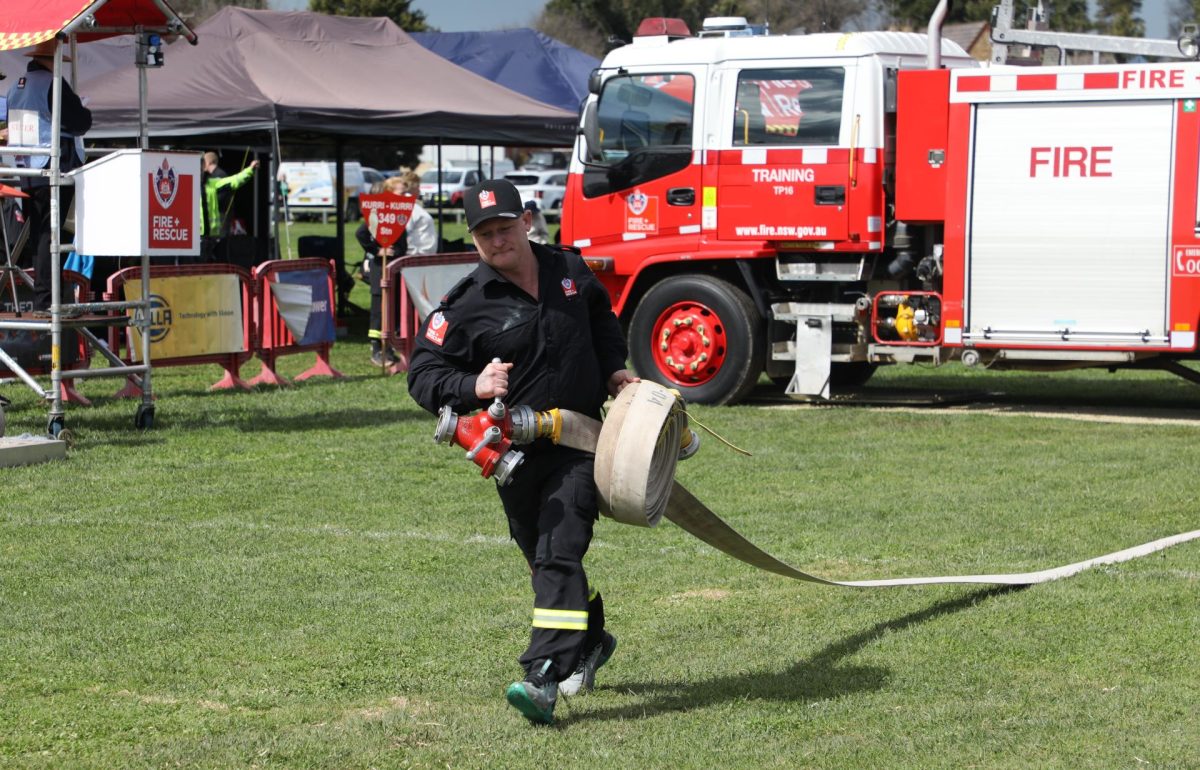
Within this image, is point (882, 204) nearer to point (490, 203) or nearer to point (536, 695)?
point (490, 203)

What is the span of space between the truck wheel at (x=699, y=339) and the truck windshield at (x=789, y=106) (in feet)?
4.37

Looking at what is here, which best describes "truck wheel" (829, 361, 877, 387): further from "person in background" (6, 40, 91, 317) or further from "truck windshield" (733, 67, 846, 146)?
"person in background" (6, 40, 91, 317)

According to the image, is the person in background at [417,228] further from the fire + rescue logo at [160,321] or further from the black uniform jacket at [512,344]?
the black uniform jacket at [512,344]

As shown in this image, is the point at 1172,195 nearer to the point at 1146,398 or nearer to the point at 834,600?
the point at 1146,398

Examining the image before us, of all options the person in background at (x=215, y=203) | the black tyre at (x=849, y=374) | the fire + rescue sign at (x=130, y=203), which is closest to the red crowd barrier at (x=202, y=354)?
the fire + rescue sign at (x=130, y=203)

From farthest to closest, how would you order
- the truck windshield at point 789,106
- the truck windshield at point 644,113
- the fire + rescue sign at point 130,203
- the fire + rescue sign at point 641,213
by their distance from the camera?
the fire + rescue sign at point 641,213, the truck windshield at point 644,113, the truck windshield at point 789,106, the fire + rescue sign at point 130,203

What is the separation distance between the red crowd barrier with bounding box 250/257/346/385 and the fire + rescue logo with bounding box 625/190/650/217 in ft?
10.5

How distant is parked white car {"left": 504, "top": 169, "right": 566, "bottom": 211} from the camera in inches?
2201

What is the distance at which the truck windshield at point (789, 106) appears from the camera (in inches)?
535

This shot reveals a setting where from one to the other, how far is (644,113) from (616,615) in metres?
8.27

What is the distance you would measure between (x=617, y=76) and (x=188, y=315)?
14.2 ft

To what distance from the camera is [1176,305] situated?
40.8 ft

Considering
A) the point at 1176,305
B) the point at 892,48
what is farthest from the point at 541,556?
the point at 892,48

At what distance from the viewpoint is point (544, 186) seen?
188 feet
